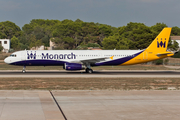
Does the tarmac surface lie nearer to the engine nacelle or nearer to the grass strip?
the grass strip

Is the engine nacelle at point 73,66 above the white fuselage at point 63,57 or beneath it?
beneath

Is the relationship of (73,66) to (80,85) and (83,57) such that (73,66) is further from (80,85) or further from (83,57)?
(80,85)

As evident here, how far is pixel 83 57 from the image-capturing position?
3897 centimetres

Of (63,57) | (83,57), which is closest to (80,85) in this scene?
(63,57)

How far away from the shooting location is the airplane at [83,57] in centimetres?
3775

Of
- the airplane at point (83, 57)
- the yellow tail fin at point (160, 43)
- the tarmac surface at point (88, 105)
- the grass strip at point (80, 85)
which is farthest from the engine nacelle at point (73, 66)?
the tarmac surface at point (88, 105)

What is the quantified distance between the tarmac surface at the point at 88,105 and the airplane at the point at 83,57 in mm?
17524

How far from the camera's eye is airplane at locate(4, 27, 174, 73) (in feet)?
124

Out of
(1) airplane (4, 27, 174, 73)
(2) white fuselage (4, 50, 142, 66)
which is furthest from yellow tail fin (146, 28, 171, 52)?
(2) white fuselage (4, 50, 142, 66)

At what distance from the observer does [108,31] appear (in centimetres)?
14325

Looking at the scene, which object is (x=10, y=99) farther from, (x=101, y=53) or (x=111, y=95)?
(x=101, y=53)

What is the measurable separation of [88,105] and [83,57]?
23.6m

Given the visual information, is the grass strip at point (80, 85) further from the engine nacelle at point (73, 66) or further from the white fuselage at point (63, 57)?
the white fuselage at point (63, 57)

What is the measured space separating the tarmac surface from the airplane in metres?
17.5
